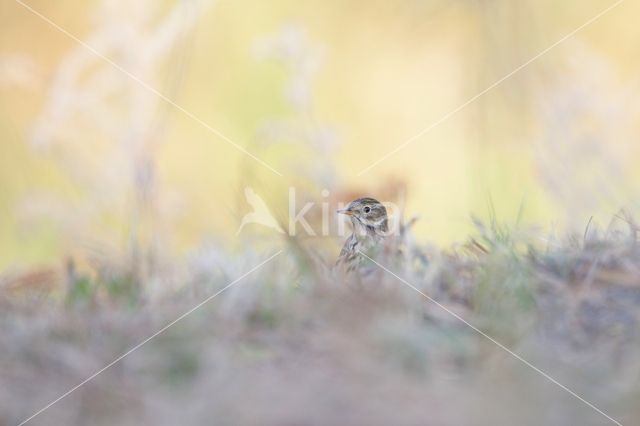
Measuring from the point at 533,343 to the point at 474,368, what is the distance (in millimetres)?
Result: 77

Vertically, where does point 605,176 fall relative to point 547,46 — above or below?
below

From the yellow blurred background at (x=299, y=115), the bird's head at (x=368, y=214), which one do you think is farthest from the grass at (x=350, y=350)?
the bird's head at (x=368, y=214)

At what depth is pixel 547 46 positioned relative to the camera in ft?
5.64

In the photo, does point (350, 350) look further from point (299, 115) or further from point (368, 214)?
point (368, 214)

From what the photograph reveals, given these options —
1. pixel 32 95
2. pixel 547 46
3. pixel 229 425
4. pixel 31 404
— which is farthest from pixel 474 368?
pixel 32 95

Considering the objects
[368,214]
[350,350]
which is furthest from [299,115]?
A: [350,350]

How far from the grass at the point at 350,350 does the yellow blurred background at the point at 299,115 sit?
0.85 ft

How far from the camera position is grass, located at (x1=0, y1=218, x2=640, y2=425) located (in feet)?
2.00

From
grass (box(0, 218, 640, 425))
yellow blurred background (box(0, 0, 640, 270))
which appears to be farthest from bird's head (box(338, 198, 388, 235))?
grass (box(0, 218, 640, 425))

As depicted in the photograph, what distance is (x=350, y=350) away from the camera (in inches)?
25.9

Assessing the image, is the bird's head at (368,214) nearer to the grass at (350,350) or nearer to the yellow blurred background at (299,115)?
the yellow blurred background at (299,115)

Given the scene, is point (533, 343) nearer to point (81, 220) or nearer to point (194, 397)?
point (194, 397)

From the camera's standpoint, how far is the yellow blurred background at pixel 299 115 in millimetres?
1592

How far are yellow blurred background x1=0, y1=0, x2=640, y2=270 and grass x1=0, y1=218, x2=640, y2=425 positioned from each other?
0.26 metres
